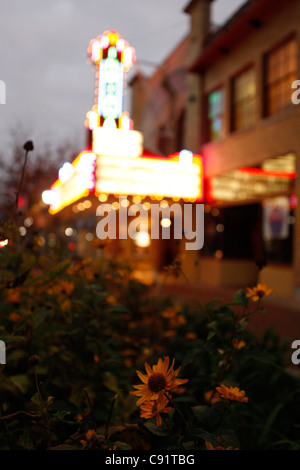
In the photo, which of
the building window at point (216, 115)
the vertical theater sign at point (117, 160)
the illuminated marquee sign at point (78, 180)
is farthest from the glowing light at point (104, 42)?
the illuminated marquee sign at point (78, 180)

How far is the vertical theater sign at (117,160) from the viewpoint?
Answer: 12.4m

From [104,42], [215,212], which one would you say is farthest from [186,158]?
[104,42]

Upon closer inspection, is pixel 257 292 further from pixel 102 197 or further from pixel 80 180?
pixel 80 180

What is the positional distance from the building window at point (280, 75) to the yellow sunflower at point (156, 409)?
11.4 metres

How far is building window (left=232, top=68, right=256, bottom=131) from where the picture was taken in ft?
43.6

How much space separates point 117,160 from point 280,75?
5081 millimetres

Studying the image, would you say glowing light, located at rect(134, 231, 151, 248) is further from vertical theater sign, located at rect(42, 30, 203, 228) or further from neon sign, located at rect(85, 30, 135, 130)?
neon sign, located at rect(85, 30, 135, 130)

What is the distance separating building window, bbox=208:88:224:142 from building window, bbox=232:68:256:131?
0.78 metres

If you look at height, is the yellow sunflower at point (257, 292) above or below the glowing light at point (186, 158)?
below

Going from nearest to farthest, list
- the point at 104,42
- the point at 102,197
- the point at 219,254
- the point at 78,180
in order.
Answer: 1. the point at 102,197
2. the point at 78,180
3. the point at 104,42
4. the point at 219,254

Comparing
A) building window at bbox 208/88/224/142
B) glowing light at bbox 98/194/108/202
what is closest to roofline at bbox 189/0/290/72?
building window at bbox 208/88/224/142

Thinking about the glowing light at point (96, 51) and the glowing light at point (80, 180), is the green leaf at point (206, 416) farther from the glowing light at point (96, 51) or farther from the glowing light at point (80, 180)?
the glowing light at point (96, 51)

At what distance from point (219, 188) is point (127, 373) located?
41.2 ft

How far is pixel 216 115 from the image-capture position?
15359 millimetres
